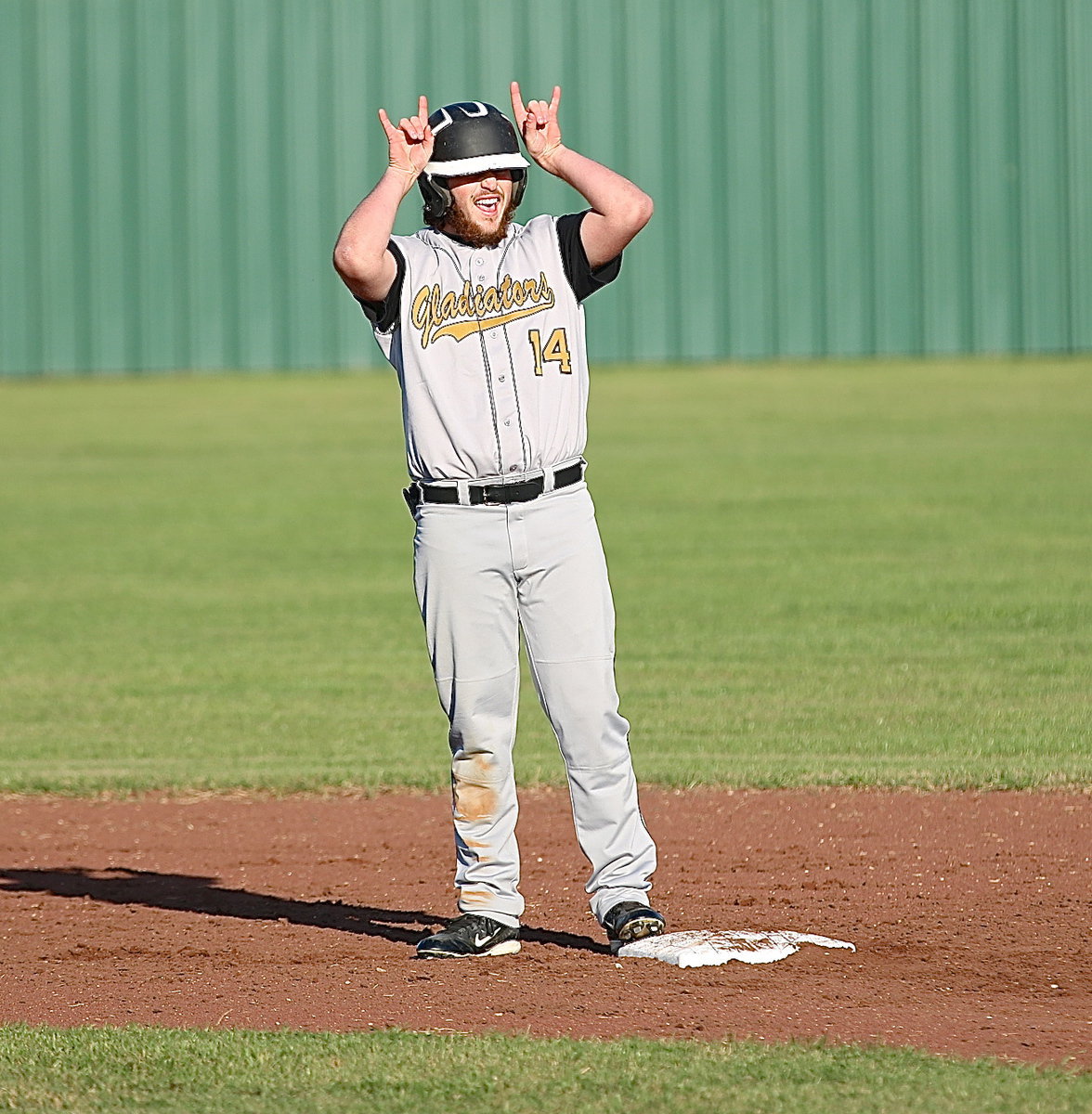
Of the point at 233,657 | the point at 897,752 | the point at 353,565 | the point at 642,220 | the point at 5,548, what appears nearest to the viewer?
the point at 642,220

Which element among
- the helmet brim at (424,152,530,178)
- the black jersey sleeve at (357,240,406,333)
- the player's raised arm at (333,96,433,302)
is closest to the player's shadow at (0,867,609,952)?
the black jersey sleeve at (357,240,406,333)

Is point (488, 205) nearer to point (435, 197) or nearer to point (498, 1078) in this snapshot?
point (435, 197)

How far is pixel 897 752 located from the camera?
27.4 feet

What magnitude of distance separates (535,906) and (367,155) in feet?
71.9

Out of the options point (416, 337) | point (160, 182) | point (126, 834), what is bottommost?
point (126, 834)

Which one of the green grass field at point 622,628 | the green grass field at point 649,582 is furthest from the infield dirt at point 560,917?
the green grass field at point 649,582

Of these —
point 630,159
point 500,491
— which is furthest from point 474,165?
point 630,159

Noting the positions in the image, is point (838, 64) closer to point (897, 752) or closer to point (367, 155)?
point (367, 155)

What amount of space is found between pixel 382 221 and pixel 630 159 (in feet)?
71.9

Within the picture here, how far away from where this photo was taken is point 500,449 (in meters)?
4.79

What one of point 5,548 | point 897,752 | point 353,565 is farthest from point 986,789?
point 5,548

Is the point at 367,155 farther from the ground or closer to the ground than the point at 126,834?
farther from the ground

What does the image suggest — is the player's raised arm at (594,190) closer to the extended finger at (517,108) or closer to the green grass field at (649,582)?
the extended finger at (517,108)

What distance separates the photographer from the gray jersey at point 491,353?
15.8 ft
